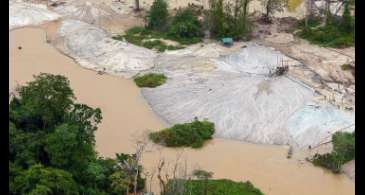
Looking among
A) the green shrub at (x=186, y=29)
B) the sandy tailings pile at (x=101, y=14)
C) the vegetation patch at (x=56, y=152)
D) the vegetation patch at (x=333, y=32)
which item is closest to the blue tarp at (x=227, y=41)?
the green shrub at (x=186, y=29)

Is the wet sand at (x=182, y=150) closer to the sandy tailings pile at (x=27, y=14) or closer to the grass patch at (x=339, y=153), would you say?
the grass patch at (x=339, y=153)

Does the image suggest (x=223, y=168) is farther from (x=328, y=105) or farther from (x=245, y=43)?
(x=245, y=43)

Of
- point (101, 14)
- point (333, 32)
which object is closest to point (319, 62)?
point (333, 32)

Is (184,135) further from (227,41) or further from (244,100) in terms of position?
(227,41)

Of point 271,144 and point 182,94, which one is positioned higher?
point 182,94
